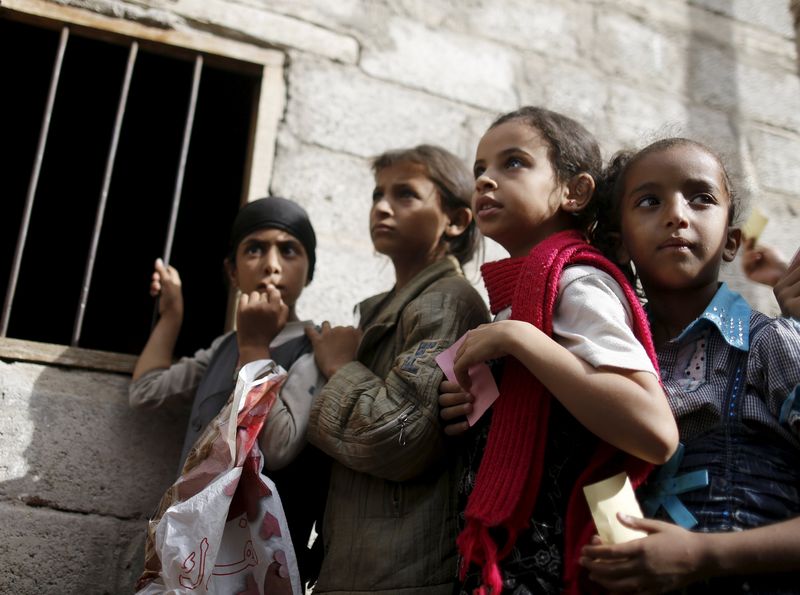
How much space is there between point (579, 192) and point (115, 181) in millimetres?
2934

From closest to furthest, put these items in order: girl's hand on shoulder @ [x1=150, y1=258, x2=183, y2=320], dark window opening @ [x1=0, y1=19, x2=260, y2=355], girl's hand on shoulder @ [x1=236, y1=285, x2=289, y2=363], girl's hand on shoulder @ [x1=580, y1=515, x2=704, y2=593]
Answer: girl's hand on shoulder @ [x1=580, y1=515, x2=704, y2=593]
girl's hand on shoulder @ [x1=236, y1=285, x2=289, y2=363]
girl's hand on shoulder @ [x1=150, y1=258, x2=183, y2=320]
dark window opening @ [x1=0, y1=19, x2=260, y2=355]

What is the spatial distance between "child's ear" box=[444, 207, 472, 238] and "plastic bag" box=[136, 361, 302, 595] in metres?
0.79

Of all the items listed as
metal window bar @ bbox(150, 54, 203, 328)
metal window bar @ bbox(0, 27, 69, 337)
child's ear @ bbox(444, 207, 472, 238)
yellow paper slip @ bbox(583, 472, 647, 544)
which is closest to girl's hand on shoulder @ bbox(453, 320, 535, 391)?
yellow paper slip @ bbox(583, 472, 647, 544)

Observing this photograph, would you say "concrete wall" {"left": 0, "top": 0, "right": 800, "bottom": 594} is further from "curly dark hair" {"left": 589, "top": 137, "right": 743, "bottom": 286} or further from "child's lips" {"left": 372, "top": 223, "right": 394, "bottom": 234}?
"curly dark hair" {"left": 589, "top": 137, "right": 743, "bottom": 286}

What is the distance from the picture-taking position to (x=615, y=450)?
162 centimetres

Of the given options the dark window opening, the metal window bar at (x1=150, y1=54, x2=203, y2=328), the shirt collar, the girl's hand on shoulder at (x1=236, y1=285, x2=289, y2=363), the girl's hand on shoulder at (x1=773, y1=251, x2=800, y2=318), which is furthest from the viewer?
the dark window opening

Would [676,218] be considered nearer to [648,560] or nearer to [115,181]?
[648,560]

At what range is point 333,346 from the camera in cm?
223

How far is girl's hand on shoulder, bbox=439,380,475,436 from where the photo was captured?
1.81 metres

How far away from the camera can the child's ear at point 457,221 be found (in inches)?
99.8

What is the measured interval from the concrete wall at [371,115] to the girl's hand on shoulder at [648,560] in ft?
4.58

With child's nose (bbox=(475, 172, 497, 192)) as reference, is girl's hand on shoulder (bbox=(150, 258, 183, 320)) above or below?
below

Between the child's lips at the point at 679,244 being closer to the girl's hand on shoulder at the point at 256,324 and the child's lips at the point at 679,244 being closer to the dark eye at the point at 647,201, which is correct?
the dark eye at the point at 647,201

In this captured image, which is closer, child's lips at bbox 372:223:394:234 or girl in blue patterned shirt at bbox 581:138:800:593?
girl in blue patterned shirt at bbox 581:138:800:593
